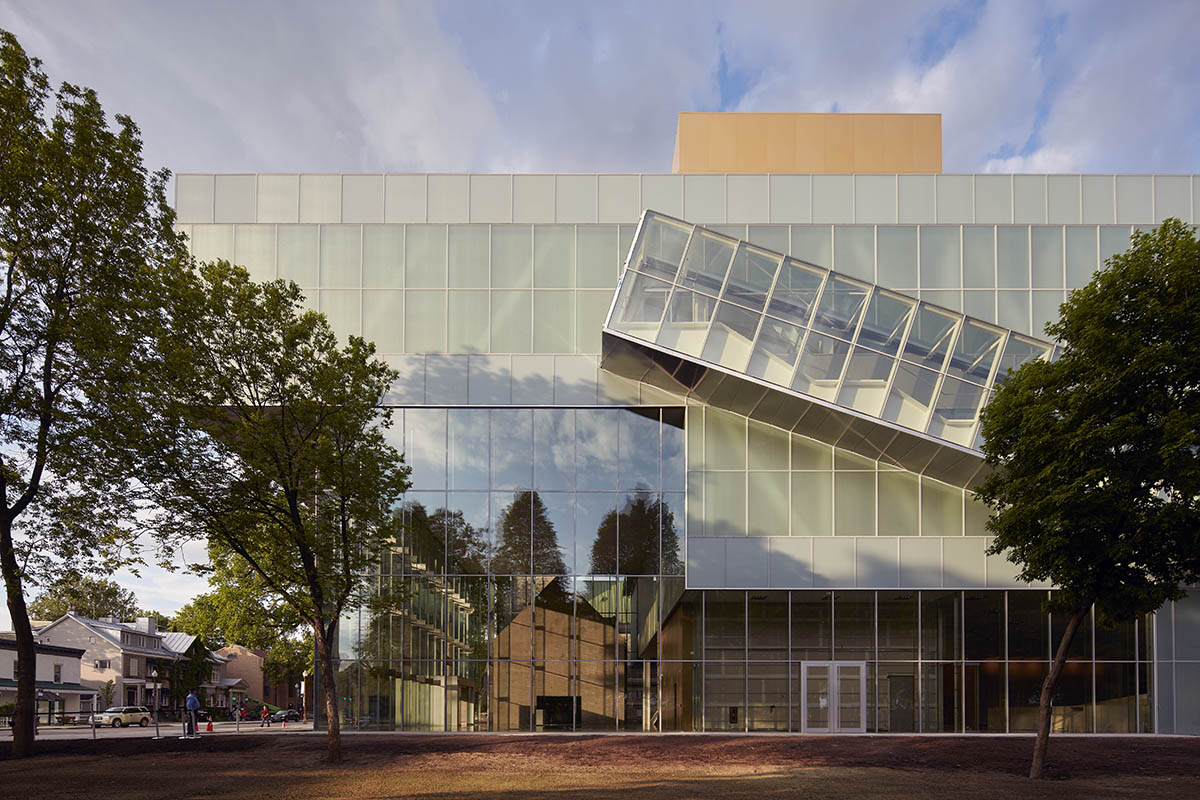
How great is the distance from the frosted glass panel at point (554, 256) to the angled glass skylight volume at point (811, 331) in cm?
412

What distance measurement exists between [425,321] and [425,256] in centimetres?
239

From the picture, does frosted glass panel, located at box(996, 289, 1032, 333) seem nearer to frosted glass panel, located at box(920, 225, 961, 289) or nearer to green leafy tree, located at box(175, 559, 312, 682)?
frosted glass panel, located at box(920, 225, 961, 289)

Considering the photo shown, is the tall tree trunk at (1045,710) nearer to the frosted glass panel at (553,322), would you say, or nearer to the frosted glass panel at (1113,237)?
the frosted glass panel at (1113,237)

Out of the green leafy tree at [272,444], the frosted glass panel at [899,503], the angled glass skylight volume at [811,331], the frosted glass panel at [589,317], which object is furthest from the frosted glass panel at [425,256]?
the frosted glass panel at [899,503]

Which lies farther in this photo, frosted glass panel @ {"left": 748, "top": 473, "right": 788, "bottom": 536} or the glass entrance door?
frosted glass panel @ {"left": 748, "top": 473, "right": 788, "bottom": 536}

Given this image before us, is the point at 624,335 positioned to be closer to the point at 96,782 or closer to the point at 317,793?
the point at 317,793

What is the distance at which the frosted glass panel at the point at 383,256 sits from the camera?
33.5 metres

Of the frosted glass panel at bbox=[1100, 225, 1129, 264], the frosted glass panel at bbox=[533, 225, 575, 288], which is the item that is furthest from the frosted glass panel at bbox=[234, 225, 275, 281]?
the frosted glass panel at bbox=[1100, 225, 1129, 264]

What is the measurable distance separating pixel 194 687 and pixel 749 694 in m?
58.2

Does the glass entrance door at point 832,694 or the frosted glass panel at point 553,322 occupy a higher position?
the frosted glass panel at point 553,322

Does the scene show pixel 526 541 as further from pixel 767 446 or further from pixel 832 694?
pixel 832 694

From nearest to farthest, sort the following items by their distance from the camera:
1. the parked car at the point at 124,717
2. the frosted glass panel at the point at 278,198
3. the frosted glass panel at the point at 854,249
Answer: the frosted glass panel at the point at 854,249 → the frosted glass panel at the point at 278,198 → the parked car at the point at 124,717

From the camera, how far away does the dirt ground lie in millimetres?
18203

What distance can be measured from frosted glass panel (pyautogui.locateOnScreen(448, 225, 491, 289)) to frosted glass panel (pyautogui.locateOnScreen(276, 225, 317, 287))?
4.95 metres
